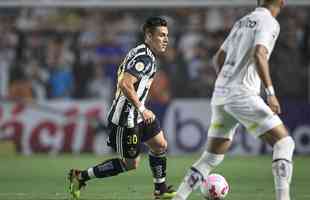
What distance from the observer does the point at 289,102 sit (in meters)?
21.6

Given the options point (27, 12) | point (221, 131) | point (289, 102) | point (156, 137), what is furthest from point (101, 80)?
point (221, 131)

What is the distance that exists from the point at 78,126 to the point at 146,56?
37.7 ft

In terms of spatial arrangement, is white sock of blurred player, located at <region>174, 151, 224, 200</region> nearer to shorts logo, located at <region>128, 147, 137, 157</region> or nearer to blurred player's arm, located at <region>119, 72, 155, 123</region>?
blurred player's arm, located at <region>119, 72, 155, 123</region>

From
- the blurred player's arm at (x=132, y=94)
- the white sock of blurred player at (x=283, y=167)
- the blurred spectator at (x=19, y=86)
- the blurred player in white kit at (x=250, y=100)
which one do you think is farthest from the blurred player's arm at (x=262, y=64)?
Answer: the blurred spectator at (x=19, y=86)

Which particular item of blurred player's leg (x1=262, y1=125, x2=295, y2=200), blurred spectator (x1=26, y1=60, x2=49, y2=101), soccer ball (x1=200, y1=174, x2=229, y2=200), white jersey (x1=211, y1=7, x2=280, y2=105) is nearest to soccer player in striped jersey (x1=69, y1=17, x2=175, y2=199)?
soccer ball (x1=200, y1=174, x2=229, y2=200)

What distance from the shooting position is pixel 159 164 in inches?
444

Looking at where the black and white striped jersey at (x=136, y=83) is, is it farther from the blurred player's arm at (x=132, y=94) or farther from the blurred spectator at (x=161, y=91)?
the blurred spectator at (x=161, y=91)

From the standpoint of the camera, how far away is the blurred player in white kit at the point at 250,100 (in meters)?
8.66

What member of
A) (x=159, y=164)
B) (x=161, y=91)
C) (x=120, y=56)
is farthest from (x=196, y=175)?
(x=120, y=56)

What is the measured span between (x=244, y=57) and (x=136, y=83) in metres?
2.15

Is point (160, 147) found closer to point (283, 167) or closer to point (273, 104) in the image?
point (283, 167)

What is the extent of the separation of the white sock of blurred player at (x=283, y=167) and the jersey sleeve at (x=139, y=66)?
7.85 feet

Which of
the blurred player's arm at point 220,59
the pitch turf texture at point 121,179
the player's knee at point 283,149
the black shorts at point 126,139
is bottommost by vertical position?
the pitch turf texture at point 121,179

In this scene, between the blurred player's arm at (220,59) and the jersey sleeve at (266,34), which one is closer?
the jersey sleeve at (266,34)
